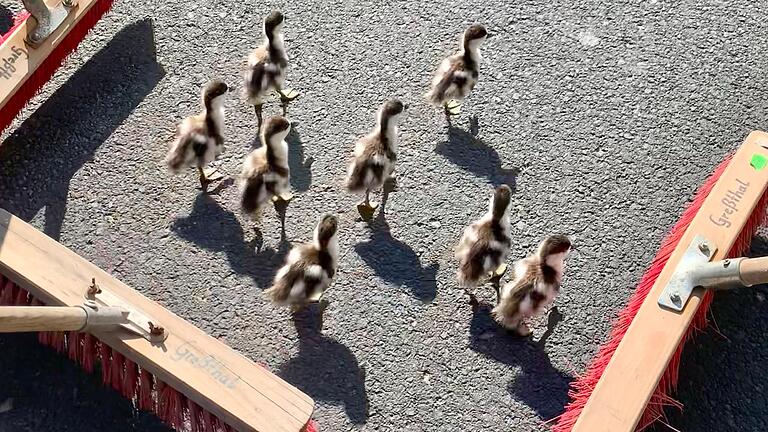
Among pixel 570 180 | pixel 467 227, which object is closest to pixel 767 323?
pixel 570 180

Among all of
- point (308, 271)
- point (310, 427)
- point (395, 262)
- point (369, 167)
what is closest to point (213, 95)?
point (369, 167)

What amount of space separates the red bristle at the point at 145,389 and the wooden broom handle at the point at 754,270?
2.61 m

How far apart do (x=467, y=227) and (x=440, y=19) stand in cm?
168

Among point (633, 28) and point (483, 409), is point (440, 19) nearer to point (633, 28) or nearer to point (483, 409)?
point (633, 28)

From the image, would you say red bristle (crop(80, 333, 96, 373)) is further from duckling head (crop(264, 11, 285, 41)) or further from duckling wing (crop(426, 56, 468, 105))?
duckling wing (crop(426, 56, 468, 105))

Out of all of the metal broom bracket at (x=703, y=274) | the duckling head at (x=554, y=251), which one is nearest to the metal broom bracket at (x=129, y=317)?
the duckling head at (x=554, y=251)

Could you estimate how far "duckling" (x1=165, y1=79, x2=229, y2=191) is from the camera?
485 centimetres

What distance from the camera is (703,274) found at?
3.98 meters

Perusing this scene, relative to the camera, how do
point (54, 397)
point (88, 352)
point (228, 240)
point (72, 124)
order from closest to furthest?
point (88, 352), point (54, 397), point (228, 240), point (72, 124)

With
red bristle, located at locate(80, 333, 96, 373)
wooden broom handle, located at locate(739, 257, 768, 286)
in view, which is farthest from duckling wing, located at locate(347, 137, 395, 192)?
wooden broom handle, located at locate(739, 257, 768, 286)

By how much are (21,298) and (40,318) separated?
35.3 inches

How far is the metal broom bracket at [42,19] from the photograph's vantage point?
15.8ft

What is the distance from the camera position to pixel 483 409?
445 centimetres

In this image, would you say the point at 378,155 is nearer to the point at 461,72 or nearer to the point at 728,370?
the point at 461,72
